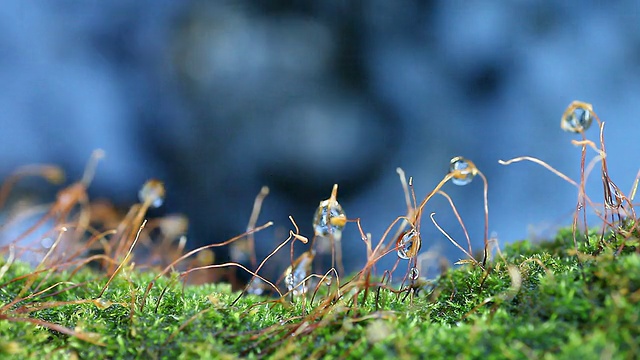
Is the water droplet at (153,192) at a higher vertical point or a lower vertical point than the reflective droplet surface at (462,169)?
lower

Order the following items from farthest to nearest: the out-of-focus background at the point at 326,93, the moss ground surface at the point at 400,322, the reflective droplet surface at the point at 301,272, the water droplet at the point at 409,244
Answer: the out-of-focus background at the point at 326,93, the reflective droplet surface at the point at 301,272, the water droplet at the point at 409,244, the moss ground surface at the point at 400,322


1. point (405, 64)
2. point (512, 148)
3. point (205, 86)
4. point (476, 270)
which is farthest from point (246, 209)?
point (476, 270)

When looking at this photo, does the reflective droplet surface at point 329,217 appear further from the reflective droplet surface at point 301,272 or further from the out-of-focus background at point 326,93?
the out-of-focus background at point 326,93

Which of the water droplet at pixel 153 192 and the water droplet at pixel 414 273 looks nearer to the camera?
the water droplet at pixel 414 273

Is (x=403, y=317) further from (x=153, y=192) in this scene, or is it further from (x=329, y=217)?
(x=153, y=192)

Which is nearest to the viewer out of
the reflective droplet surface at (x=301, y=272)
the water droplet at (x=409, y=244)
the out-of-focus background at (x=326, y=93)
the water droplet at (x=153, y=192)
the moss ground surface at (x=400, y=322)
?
the moss ground surface at (x=400, y=322)

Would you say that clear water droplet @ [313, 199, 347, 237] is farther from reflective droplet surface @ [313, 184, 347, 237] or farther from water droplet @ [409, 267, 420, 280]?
water droplet @ [409, 267, 420, 280]

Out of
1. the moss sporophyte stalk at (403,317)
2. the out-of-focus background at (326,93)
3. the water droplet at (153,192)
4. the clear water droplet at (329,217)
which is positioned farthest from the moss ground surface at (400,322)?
the out-of-focus background at (326,93)

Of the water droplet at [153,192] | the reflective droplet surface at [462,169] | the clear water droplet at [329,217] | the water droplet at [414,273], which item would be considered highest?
the reflective droplet surface at [462,169]
